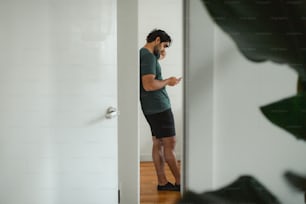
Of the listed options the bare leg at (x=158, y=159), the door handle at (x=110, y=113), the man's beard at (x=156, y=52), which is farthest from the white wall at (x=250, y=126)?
the bare leg at (x=158, y=159)

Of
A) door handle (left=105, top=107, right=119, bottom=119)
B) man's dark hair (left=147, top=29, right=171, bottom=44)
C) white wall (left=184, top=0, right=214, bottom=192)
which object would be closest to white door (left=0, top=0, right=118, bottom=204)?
door handle (left=105, top=107, right=119, bottom=119)

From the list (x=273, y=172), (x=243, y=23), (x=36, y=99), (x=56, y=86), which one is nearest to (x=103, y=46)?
(x=56, y=86)

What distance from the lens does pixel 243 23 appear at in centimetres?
102

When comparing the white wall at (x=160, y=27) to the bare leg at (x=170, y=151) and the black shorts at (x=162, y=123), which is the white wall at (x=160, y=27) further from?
the bare leg at (x=170, y=151)

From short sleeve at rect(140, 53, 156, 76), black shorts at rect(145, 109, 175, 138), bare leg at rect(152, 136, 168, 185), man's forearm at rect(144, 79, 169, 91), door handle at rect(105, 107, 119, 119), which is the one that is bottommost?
bare leg at rect(152, 136, 168, 185)

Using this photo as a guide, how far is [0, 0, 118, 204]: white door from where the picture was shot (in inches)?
69.6

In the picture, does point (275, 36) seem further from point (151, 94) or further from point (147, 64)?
point (151, 94)

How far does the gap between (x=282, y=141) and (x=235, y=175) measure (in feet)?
0.55

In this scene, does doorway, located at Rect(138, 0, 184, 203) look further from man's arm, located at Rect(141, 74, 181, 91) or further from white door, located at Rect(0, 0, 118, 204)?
white door, located at Rect(0, 0, 118, 204)

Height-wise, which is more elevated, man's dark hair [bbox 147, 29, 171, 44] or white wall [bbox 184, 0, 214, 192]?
man's dark hair [bbox 147, 29, 171, 44]

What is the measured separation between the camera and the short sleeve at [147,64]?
2012mm

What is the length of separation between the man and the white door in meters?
0.27

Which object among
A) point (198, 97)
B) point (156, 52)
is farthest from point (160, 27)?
point (198, 97)

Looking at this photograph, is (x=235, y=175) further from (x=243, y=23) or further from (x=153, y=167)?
(x=153, y=167)
